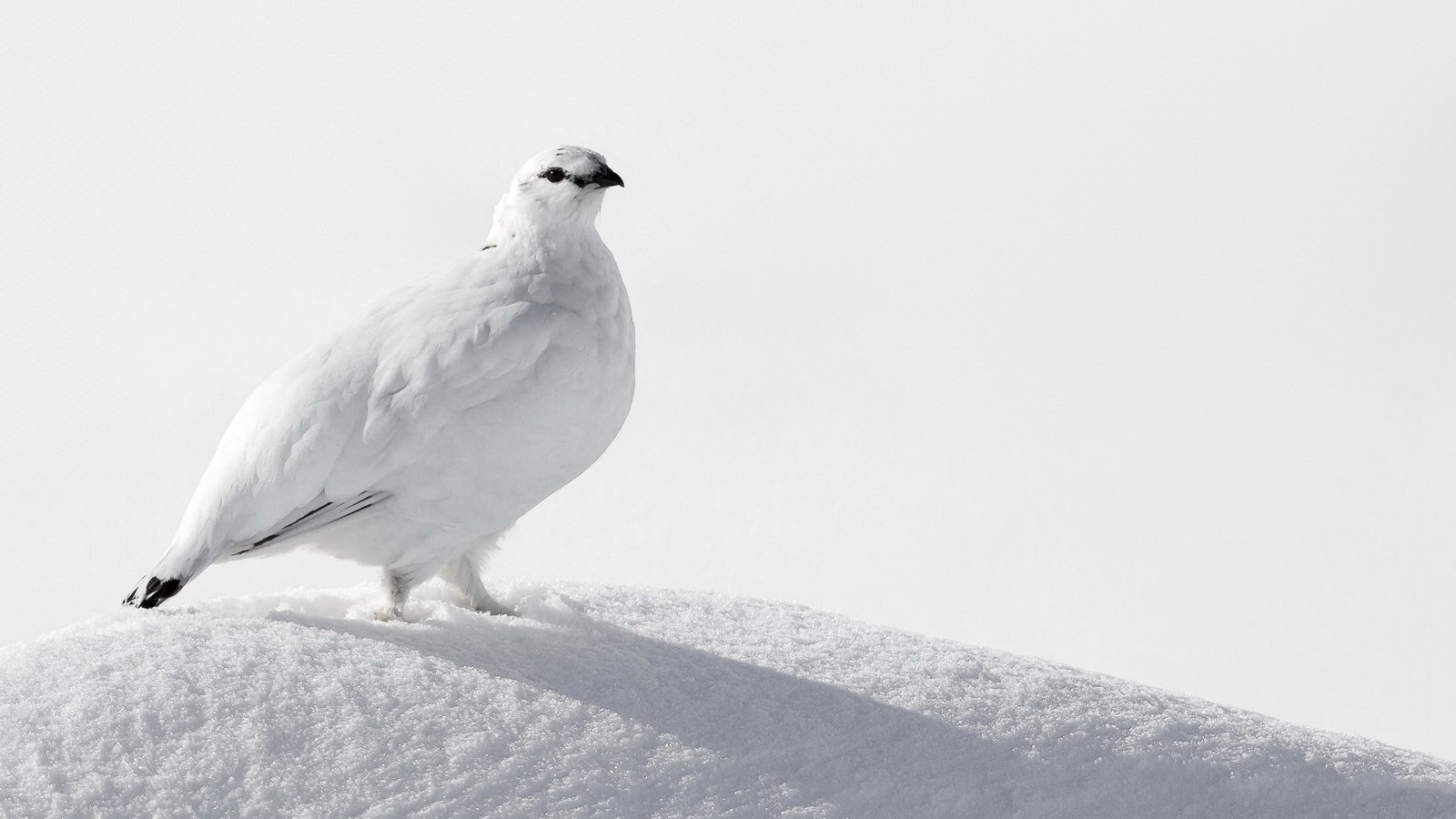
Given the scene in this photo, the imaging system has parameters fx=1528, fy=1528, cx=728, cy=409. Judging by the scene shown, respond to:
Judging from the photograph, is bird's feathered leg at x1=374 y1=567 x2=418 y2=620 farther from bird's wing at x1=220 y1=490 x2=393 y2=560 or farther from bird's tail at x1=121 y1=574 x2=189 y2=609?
bird's tail at x1=121 y1=574 x2=189 y2=609

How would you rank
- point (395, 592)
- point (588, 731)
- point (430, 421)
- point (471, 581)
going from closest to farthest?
point (588, 731), point (430, 421), point (395, 592), point (471, 581)

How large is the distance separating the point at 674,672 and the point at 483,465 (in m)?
0.72

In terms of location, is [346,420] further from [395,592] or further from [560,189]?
[560,189]

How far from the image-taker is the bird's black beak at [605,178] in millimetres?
3855

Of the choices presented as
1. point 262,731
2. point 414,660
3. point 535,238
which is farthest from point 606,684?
point 535,238

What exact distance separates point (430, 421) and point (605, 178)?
80 centimetres

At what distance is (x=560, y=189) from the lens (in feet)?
12.7

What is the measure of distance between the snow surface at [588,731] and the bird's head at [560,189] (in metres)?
1.04

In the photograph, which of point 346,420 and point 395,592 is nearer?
point 346,420

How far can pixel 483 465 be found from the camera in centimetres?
356

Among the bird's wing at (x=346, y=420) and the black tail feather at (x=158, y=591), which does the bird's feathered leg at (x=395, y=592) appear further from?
the black tail feather at (x=158, y=591)

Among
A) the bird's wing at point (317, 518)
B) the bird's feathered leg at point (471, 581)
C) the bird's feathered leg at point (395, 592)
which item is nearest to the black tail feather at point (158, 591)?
the bird's wing at point (317, 518)

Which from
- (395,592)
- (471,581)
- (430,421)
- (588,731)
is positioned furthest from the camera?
(471,581)

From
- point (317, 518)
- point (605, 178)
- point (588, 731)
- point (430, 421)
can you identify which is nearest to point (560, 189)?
point (605, 178)
